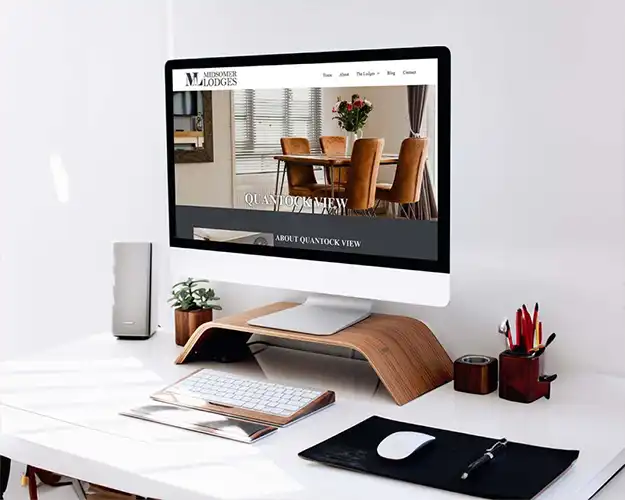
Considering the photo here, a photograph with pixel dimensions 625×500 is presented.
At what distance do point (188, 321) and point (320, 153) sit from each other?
0.54 metres

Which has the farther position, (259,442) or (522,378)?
(522,378)

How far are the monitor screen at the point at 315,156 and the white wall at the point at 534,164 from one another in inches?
8.9

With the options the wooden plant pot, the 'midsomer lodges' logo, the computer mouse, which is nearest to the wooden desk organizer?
the wooden plant pot

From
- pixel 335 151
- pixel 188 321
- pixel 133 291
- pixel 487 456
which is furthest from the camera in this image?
pixel 133 291

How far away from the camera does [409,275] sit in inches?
68.0

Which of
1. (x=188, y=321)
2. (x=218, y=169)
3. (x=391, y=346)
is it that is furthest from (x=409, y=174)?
(x=188, y=321)

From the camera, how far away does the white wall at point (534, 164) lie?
68.4 inches

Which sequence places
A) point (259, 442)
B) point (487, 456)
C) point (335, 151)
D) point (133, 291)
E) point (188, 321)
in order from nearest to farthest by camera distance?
1. point (487, 456)
2. point (259, 442)
3. point (335, 151)
4. point (188, 321)
5. point (133, 291)

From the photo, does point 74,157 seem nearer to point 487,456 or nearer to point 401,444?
point 401,444

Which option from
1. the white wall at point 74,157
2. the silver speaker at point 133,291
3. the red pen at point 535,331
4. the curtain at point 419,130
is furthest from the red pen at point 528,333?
the white wall at point 74,157

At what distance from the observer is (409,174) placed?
1.71 metres

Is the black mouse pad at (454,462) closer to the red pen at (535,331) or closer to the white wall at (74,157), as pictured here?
the red pen at (535,331)

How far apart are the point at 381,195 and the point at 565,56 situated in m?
0.43

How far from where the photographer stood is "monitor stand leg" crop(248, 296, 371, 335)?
A: 72.1 inches
